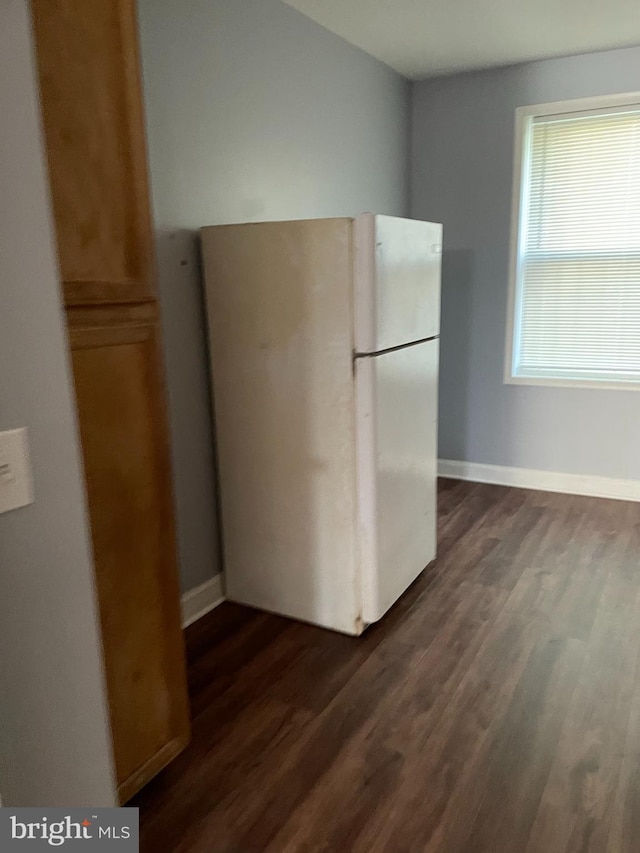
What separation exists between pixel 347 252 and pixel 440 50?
1960 mm

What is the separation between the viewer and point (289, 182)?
288 centimetres

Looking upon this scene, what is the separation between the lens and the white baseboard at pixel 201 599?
2562 mm

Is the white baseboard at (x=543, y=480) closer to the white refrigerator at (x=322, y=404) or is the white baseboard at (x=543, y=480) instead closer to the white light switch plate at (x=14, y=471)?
the white refrigerator at (x=322, y=404)

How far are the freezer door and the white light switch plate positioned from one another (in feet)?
4.66

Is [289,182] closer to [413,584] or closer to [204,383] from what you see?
[204,383]

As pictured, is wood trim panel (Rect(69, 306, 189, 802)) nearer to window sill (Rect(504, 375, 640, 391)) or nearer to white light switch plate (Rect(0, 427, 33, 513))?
white light switch plate (Rect(0, 427, 33, 513))

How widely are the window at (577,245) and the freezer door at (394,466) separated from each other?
147 centimetres

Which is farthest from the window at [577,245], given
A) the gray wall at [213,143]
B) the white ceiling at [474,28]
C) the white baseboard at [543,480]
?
the gray wall at [213,143]

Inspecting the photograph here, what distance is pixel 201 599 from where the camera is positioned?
264cm

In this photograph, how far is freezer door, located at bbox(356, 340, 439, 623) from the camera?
227 centimetres

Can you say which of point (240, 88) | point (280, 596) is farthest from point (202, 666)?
point (240, 88)

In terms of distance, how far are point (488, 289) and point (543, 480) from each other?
1.22 meters

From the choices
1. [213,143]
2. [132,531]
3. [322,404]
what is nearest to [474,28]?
[213,143]

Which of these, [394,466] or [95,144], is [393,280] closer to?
[394,466]
